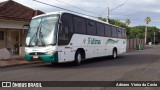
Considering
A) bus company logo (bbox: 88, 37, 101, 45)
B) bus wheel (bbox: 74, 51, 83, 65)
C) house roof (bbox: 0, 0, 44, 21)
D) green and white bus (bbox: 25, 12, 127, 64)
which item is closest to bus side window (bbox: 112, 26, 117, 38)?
bus company logo (bbox: 88, 37, 101, 45)

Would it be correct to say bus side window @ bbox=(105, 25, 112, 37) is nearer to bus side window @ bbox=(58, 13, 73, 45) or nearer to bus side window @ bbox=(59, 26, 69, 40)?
bus side window @ bbox=(58, 13, 73, 45)

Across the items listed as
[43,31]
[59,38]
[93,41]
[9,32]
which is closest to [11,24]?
[9,32]

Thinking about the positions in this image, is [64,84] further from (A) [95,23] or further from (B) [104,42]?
(B) [104,42]

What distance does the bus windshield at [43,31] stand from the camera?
15.0 m

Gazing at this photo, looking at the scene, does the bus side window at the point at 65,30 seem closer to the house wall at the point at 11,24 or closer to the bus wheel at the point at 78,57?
the bus wheel at the point at 78,57

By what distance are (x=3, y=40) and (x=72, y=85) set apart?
53.3 feet

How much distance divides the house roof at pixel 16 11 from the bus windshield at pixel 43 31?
762cm

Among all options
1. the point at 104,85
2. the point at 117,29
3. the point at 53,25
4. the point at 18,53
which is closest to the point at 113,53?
the point at 117,29

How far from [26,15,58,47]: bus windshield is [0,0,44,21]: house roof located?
300 inches

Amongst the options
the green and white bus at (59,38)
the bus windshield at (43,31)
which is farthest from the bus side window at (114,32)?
the bus windshield at (43,31)

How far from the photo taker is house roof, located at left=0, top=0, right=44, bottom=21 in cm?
2442

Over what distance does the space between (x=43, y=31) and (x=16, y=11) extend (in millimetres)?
12509

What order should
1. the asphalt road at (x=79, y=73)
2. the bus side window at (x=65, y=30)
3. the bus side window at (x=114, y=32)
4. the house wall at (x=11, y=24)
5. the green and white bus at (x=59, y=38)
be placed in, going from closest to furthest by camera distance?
the asphalt road at (x=79, y=73)
the green and white bus at (x=59, y=38)
the bus side window at (x=65, y=30)
the house wall at (x=11, y=24)
the bus side window at (x=114, y=32)

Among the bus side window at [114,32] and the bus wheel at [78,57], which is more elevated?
the bus side window at [114,32]
